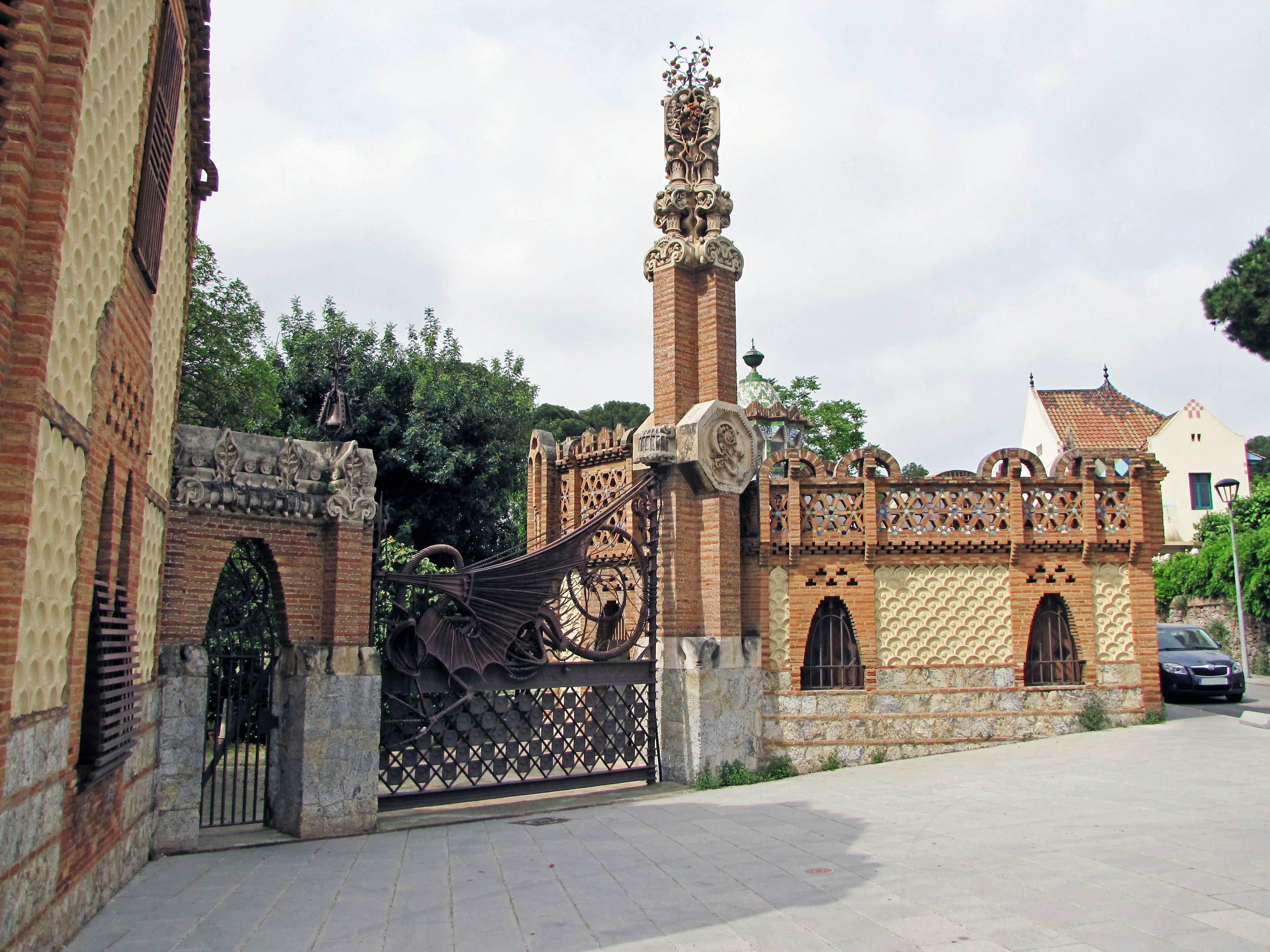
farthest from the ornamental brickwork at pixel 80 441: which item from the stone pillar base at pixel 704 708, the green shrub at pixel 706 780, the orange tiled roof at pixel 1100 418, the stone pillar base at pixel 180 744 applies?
the orange tiled roof at pixel 1100 418

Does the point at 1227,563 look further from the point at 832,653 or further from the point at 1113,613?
the point at 832,653

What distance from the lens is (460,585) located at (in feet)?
29.9

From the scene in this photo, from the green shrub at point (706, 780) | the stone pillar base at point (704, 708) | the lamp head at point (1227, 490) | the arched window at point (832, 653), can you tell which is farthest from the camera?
the lamp head at point (1227, 490)

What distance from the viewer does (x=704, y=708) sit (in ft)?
33.0

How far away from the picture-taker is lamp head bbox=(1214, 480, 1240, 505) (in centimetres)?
1977

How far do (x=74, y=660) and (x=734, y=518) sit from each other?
708 centimetres

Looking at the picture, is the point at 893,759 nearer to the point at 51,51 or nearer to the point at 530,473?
the point at 530,473

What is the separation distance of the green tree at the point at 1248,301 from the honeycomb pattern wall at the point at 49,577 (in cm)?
2383

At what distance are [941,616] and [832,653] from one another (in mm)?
1442

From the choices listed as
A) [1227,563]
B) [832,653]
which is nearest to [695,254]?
[832,653]

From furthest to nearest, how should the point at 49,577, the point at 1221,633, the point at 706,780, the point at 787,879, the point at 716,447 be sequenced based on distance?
the point at 1221,633 < the point at 716,447 < the point at 706,780 < the point at 787,879 < the point at 49,577

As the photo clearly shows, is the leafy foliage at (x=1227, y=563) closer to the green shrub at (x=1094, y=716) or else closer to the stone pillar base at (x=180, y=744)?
the green shrub at (x=1094, y=716)

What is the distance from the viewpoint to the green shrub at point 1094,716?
11500 mm

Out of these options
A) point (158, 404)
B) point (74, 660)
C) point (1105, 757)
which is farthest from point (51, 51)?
point (1105, 757)
